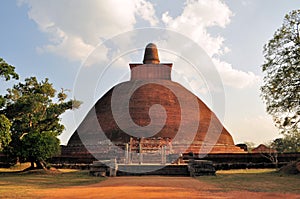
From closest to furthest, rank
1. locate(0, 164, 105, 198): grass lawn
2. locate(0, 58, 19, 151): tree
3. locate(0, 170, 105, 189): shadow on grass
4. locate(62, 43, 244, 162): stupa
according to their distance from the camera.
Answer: locate(0, 164, 105, 198): grass lawn < locate(0, 170, 105, 189): shadow on grass < locate(0, 58, 19, 151): tree < locate(62, 43, 244, 162): stupa

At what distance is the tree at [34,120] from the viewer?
75.3ft

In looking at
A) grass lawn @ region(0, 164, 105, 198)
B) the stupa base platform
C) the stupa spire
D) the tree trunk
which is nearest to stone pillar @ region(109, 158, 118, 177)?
the stupa base platform

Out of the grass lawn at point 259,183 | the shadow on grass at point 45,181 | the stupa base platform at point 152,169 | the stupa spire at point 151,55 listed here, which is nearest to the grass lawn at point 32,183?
the shadow on grass at point 45,181

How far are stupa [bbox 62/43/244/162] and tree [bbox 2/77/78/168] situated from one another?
7.30m

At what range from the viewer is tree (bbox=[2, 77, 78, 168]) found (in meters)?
22.9

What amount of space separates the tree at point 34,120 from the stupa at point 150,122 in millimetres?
7300

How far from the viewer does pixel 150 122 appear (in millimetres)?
35281

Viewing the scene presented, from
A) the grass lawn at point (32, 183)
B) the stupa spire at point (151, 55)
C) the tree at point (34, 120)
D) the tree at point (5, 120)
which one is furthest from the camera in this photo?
the stupa spire at point (151, 55)

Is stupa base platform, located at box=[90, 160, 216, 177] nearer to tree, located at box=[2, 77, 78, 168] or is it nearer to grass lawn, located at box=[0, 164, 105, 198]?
grass lawn, located at box=[0, 164, 105, 198]

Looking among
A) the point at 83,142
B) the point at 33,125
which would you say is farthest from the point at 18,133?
the point at 83,142

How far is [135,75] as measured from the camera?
4472cm

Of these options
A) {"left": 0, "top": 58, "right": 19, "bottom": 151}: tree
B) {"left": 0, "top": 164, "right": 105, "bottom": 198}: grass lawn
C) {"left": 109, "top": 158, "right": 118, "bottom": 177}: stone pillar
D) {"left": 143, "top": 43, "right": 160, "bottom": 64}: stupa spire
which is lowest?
{"left": 0, "top": 164, "right": 105, "bottom": 198}: grass lawn

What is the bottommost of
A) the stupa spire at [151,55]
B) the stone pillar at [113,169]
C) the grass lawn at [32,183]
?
the grass lawn at [32,183]

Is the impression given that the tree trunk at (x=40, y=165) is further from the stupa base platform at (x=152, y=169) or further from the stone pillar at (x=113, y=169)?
the stone pillar at (x=113, y=169)
